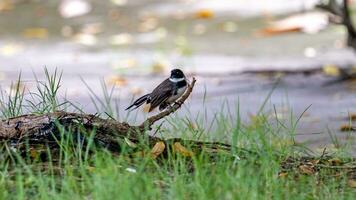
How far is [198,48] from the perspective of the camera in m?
11.5

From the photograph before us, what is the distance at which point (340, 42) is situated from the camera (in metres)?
11.4

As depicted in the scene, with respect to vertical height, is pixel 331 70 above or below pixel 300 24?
below

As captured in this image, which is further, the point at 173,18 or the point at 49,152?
the point at 173,18

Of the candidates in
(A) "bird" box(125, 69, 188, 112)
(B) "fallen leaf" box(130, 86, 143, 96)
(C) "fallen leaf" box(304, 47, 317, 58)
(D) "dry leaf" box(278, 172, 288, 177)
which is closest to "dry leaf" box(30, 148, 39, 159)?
(A) "bird" box(125, 69, 188, 112)

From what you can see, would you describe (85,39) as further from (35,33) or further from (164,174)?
(164,174)

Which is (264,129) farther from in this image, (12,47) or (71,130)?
(12,47)

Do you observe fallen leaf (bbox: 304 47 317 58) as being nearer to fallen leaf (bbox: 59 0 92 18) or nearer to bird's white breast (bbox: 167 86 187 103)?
fallen leaf (bbox: 59 0 92 18)

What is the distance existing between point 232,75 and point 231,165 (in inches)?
220

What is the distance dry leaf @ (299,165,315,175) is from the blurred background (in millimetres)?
3087

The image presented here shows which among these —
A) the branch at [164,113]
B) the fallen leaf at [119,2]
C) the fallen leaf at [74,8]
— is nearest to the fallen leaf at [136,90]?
the fallen leaf at [74,8]

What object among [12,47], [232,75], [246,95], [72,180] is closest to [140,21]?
[12,47]

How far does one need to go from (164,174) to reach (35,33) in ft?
25.5

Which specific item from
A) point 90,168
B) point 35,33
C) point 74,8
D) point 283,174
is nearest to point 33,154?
point 90,168

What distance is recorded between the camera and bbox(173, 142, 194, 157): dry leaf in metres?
5.07
